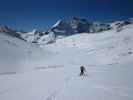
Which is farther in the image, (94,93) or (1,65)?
(1,65)

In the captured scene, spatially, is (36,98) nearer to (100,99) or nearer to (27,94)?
(27,94)

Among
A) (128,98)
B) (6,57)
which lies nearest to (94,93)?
(128,98)

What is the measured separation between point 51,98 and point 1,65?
3062 cm

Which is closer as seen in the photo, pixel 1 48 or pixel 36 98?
pixel 36 98

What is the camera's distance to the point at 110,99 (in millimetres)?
10484

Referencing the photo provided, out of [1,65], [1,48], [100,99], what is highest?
[1,48]

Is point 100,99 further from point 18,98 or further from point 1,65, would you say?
point 1,65

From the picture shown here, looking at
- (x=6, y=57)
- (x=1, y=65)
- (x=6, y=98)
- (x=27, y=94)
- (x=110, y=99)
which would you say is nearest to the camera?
(x=110, y=99)

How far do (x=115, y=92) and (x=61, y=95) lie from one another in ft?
13.6

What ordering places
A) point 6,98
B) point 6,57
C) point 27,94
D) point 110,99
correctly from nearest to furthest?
point 110,99 < point 6,98 < point 27,94 < point 6,57

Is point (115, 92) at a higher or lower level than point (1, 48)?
lower

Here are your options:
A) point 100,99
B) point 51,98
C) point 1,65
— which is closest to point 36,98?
point 51,98

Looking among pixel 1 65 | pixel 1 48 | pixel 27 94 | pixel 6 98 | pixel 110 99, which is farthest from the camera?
pixel 1 48

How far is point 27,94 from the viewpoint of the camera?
39.4 ft
